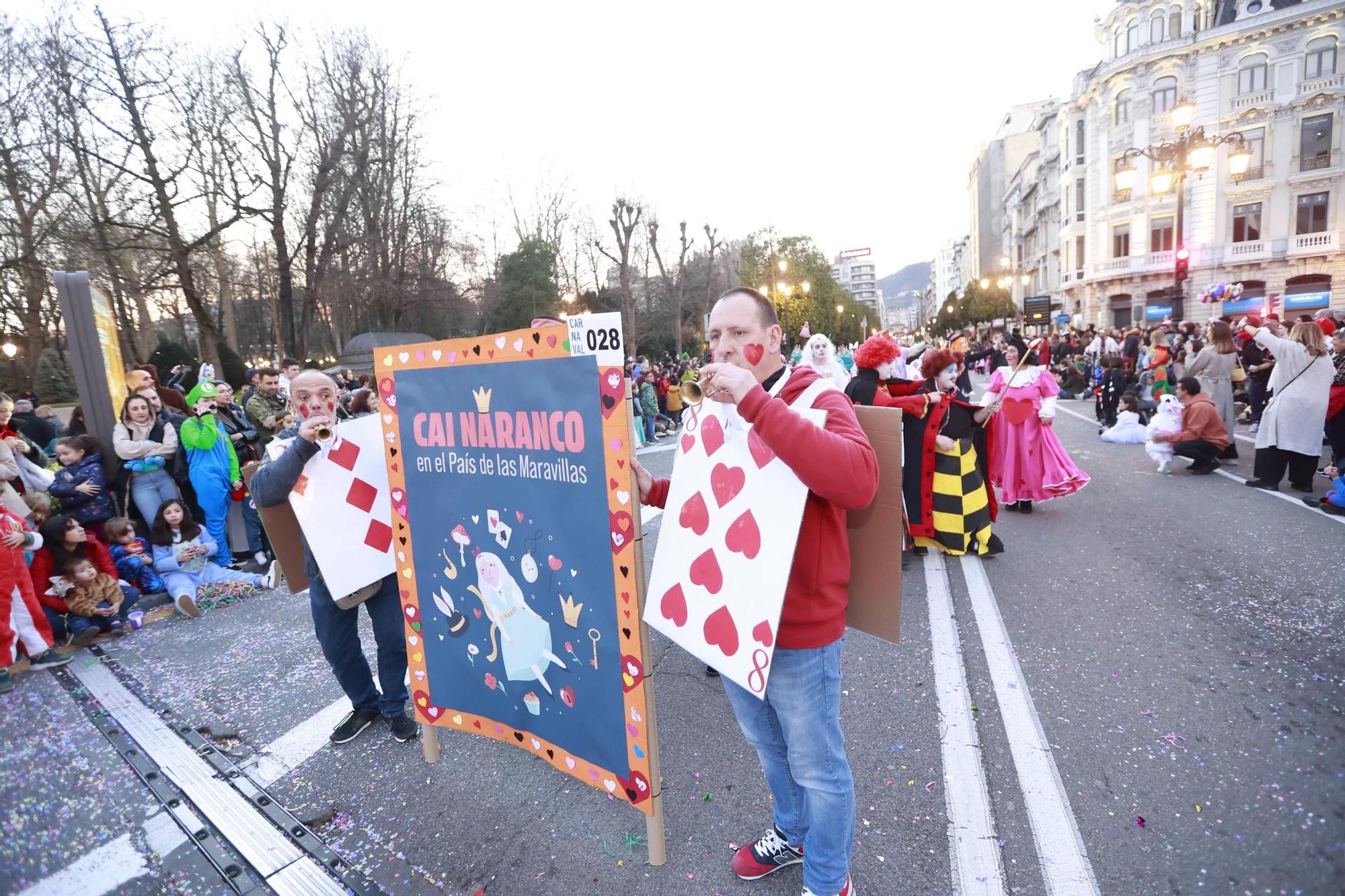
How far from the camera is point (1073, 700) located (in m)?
3.29

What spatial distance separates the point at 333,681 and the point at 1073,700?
4142 millimetres

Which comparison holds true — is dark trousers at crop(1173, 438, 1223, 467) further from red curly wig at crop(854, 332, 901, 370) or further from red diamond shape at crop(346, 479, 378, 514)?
red diamond shape at crop(346, 479, 378, 514)

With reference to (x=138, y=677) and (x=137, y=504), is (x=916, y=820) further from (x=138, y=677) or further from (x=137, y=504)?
(x=137, y=504)

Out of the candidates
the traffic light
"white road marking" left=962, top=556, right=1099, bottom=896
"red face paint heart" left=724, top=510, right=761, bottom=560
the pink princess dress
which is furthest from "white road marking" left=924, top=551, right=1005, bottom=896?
the traffic light

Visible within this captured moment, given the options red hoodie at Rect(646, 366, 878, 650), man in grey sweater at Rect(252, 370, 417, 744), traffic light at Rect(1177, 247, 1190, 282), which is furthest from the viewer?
traffic light at Rect(1177, 247, 1190, 282)

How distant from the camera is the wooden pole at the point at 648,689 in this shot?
6.77 ft

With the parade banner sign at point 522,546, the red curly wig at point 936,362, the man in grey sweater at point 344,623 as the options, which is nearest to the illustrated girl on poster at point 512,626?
the parade banner sign at point 522,546

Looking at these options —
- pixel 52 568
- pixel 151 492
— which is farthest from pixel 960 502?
pixel 151 492

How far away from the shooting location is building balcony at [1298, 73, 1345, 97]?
3303 cm

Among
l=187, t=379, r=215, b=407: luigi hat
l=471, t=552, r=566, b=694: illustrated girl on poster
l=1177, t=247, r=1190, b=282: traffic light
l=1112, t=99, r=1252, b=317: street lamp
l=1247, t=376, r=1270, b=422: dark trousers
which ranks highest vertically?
l=1112, t=99, r=1252, b=317: street lamp

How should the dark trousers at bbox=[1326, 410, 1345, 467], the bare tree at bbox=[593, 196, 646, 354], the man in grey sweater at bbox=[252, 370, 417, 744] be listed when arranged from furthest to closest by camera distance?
1. the bare tree at bbox=[593, 196, 646, 354]
2. the dark trousers at bbox=[1326, 410, 1345, 467]
3. the man in grey sweater at bbox=[252, 370, 417, 744]

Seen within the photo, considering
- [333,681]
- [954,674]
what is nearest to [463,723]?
[333,681]

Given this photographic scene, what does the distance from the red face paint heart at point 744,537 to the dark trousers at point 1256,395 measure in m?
12.4

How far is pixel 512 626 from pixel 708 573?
0.94 meters
